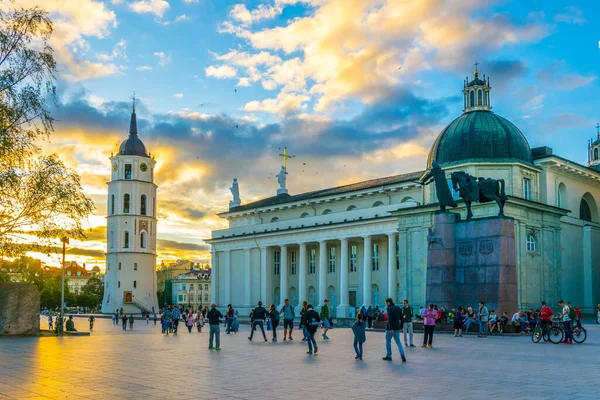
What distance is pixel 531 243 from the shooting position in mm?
52375

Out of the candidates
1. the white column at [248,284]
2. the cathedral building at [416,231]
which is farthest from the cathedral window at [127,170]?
the white column at [248,284]

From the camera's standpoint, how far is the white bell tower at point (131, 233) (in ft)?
327

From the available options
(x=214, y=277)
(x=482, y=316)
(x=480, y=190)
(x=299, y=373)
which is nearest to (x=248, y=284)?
(x=214, y=277)

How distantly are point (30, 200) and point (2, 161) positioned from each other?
3211 millimetres

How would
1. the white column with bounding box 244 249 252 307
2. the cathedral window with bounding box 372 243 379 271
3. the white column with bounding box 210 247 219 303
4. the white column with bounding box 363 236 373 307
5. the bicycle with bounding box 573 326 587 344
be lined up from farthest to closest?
the white column with bounding box 210 247 219 303
the white column with bounding box 244 249 252 307
the cathedral window with bounding box 372 243 379 271
the white column with bounding box 363 236 373 307
the bicycle with bounding box 573 326 587 344

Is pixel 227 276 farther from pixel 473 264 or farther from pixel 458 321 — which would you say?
pixel 458 321

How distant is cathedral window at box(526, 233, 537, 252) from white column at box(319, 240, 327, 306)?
21.1 metres

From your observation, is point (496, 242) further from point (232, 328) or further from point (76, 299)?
point (76, 299)

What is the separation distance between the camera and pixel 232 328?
36.8 metres

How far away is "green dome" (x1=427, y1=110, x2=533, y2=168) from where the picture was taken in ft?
179

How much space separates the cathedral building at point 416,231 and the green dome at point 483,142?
0.29 feet

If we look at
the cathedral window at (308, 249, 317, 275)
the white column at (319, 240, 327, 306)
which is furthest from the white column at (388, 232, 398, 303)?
the cathedral window at (308, 249, 317, 275)

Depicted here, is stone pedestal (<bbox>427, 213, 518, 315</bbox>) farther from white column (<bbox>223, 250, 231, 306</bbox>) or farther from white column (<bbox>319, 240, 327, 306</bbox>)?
white column (<bbox>223, 250, 231, 306</bbox>)

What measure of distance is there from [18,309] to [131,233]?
72.1 meters
